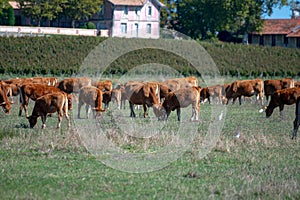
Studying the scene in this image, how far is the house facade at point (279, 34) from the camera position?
291ft

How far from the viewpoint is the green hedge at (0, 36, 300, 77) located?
56344 mm

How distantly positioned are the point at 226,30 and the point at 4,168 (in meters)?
76.3

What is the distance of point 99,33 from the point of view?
246ft

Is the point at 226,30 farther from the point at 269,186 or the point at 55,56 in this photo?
the point at 269,186

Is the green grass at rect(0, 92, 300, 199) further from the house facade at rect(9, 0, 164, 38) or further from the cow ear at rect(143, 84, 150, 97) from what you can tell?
the house facade at rect(9, 0, 164, 38)

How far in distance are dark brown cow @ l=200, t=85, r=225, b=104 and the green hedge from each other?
2119 centimetres

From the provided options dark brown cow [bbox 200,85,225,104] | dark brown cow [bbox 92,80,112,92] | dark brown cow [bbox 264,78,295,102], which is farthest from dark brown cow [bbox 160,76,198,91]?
dark brown cow [bbox 264,78,295,102]

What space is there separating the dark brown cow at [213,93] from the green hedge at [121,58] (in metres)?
21.2

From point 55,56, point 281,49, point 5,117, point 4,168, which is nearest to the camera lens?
point 4,168

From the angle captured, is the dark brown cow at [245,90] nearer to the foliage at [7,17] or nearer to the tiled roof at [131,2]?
the foliage at [7,17]

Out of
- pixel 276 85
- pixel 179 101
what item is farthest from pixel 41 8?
pixel 179 101

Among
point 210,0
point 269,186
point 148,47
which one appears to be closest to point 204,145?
point 269,186

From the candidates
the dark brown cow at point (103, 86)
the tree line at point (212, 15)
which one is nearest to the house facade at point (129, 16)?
the tree line at point (212, 15)

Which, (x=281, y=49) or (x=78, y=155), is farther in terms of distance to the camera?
(x=281, y=49)
